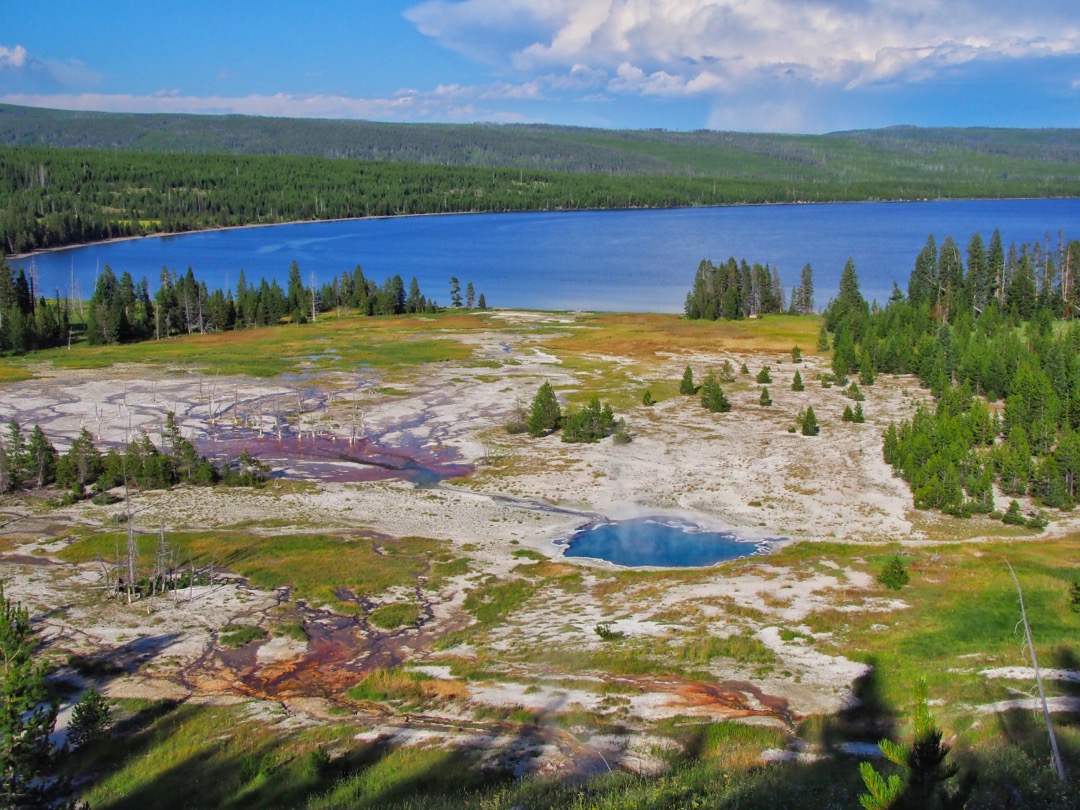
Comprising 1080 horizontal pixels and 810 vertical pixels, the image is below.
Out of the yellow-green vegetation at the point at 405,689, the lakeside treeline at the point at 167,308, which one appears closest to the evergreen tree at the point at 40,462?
the yellow-green vegetation at the point at 405,689

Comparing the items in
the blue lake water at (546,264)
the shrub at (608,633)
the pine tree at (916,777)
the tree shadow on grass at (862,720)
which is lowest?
the shrub at (608,633)

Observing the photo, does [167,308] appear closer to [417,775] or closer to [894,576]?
[894,576]

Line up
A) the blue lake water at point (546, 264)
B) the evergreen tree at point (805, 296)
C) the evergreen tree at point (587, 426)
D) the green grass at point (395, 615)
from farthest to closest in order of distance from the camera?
1. the blue lake water at point (546, 264)
2. the evergreen tree at point (805, 296)
3. the evergreen tree at point (587, 426)
4. the green grass at point (395, 615)

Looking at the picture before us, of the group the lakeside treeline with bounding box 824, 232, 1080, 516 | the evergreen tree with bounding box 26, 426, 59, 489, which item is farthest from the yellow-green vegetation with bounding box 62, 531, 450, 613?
the lakeside treeline with bounding box 824, 232, 1080, 516

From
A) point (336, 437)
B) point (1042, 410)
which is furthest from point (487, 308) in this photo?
point (1042, 410)

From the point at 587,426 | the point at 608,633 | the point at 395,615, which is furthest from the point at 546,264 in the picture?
the point at 608,633

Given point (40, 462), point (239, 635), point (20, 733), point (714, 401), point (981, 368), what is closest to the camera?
point (20, 733)

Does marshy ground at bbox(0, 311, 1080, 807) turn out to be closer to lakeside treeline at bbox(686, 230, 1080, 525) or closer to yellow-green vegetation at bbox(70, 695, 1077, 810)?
yellow-green vegetation at bbox(70, 695, 1077, 810)

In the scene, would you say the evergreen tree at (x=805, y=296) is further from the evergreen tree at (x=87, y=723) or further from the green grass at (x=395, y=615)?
the evergreen tree at (x=87, y=723)
